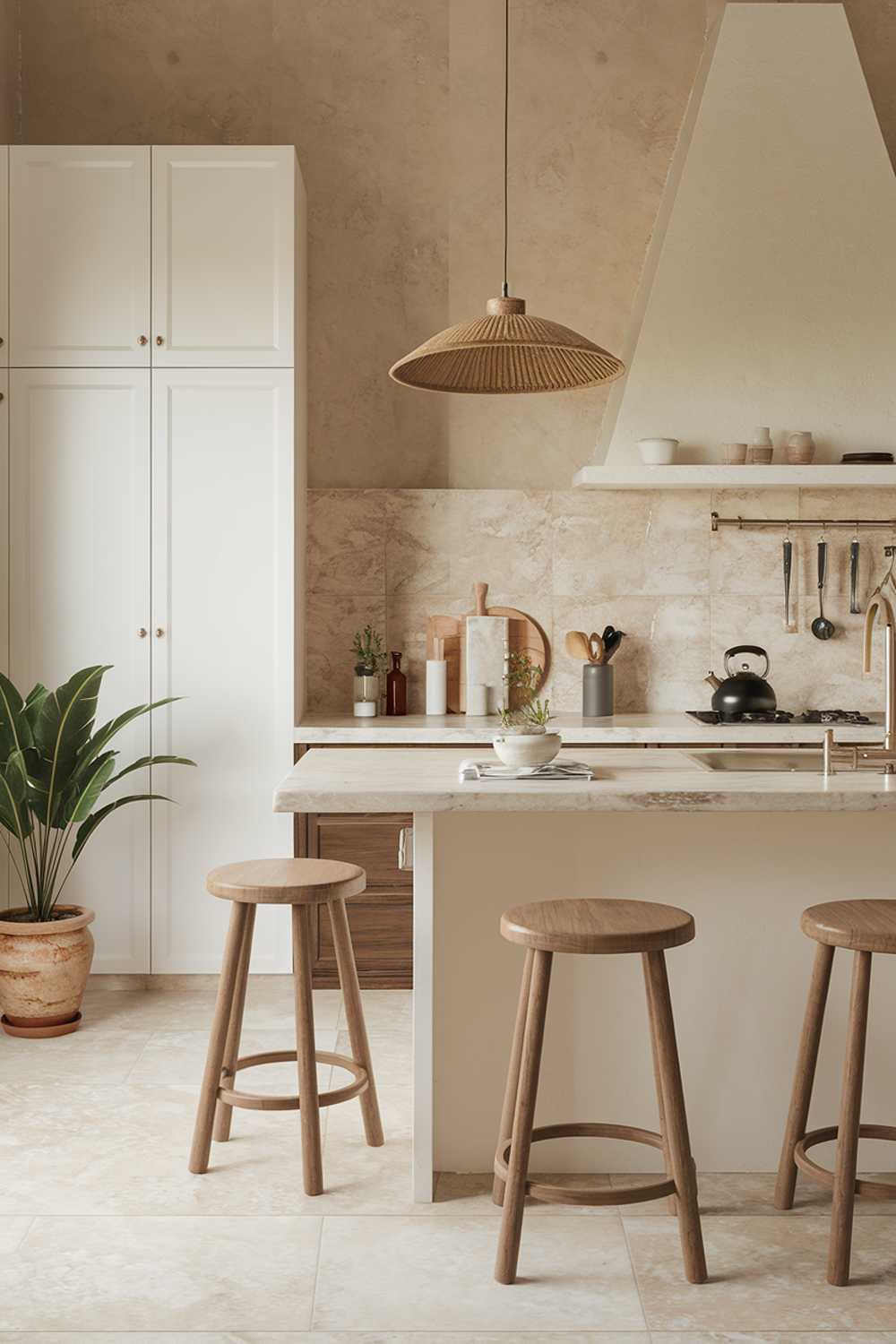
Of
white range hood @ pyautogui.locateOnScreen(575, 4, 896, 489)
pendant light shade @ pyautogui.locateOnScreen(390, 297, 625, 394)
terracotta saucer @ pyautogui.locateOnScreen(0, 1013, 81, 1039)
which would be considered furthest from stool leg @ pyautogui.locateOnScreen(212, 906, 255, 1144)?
white range hood @ pyautogui.locateOnScreen(575, 4, 896, 489)

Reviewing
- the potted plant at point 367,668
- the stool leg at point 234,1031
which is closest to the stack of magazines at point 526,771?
the stool leg at point 234,1031

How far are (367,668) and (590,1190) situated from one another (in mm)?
2618

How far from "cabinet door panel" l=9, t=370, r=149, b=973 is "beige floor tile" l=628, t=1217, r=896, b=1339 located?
2289 mm

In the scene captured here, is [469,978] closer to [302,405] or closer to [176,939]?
[176,939]

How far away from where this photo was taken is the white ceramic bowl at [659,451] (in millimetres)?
4480

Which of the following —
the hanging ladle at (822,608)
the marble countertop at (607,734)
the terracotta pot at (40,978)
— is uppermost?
the hanging ladle at (822,608)

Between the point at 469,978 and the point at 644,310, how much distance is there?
8.74 ft

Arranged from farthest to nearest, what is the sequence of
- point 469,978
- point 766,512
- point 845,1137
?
point 766,512, point 469,978, point 845,1137

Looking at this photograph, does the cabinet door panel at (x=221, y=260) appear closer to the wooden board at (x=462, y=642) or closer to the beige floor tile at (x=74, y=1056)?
the wooden board at (x=462, y=642)

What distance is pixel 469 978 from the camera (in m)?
2.86

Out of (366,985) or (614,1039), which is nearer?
(614,1039)

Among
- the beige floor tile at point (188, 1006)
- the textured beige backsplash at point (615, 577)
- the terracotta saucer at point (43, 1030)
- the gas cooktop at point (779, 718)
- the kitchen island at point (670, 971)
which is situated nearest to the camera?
the kitchen island at point (670, 971)

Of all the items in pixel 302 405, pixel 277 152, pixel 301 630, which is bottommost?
pixel 301 630

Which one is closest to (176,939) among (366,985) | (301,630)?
(366,985)
